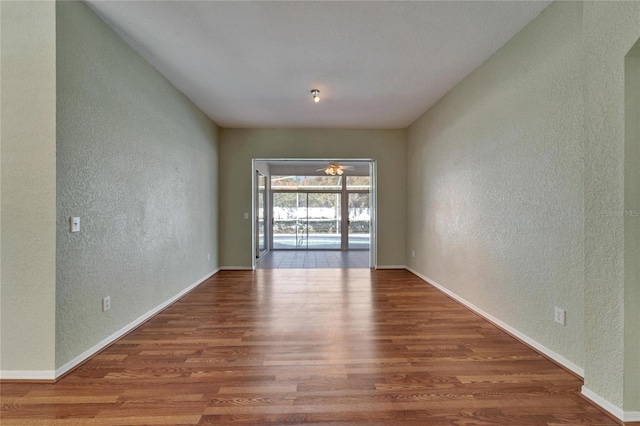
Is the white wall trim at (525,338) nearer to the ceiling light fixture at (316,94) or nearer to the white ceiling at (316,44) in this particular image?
the white ceiling at (316,44)

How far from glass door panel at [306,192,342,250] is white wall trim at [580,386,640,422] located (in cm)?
726

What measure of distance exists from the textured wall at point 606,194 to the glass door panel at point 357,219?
7.19 m

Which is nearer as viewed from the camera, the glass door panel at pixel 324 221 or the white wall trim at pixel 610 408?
the white wall trim at pixel 610 408

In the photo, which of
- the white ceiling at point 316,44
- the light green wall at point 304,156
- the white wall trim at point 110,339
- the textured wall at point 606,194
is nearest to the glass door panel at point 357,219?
the light green wall at point 304,156

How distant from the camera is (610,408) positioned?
1.57 meters

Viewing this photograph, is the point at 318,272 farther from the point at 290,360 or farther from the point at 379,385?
the point at 379,385

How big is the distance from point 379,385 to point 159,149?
10.5ft

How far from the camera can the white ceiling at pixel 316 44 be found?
2168 mm

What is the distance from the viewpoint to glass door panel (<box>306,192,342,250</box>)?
351 inches

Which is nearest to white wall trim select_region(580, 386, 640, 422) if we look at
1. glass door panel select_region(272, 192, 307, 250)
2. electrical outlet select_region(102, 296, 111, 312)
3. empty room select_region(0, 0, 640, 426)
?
empty room select_region(0, 0, 640, 426)

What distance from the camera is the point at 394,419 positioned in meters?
1.53

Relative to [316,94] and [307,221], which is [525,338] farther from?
[307,221]

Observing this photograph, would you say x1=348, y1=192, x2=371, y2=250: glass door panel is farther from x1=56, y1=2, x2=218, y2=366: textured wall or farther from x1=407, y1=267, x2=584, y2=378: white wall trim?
x1=56, y1=2, x2=218, y2=366: textured wall

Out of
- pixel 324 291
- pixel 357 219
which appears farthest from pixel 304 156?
pixel 357 219
